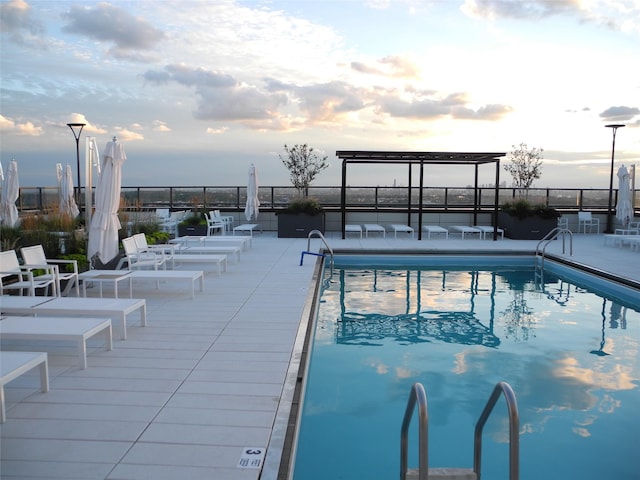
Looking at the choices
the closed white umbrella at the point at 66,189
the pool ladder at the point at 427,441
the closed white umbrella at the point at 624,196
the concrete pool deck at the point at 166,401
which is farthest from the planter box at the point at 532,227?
the pool ladder at the point at 427,441

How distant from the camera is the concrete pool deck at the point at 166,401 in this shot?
2838 millimetres

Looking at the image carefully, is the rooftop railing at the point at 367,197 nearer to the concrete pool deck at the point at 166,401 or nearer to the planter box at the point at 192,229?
the planter box at the point at 192,229

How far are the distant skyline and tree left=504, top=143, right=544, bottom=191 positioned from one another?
11.7 inches

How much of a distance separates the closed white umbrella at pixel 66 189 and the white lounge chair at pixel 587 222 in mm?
14202

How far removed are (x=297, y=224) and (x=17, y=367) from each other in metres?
11.7

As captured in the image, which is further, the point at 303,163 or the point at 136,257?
the point at 303,163

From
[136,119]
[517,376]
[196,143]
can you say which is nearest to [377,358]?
[517,376]

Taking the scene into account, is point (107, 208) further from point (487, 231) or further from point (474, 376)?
point (487, 231)

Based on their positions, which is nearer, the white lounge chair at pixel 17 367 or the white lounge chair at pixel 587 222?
the white lounge chair at pixel 17 367

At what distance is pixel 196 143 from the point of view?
20.1m

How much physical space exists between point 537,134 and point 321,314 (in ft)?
49.9

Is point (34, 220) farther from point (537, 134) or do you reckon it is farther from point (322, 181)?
point (537, 134)

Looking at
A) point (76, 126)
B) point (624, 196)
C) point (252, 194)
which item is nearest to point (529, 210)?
point (624, 196)

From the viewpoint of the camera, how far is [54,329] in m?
4.26
